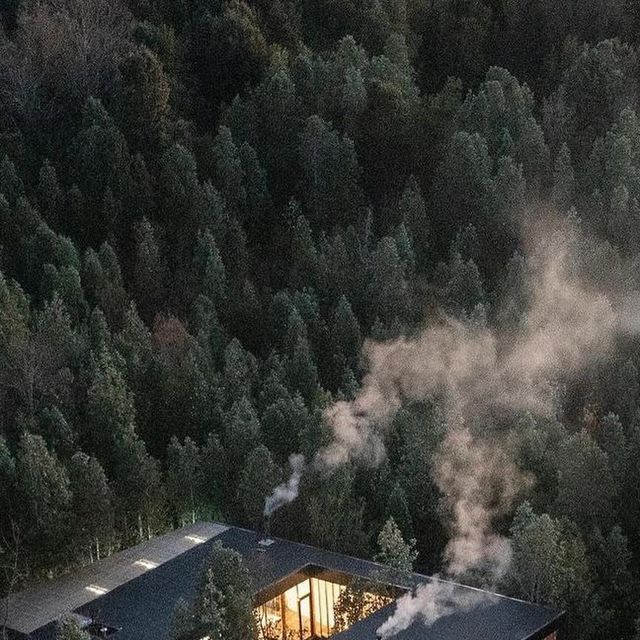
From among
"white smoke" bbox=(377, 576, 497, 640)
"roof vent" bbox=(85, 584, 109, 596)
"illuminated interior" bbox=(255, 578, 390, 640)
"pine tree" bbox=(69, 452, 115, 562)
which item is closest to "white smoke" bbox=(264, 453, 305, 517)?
"illuminated interior" bbox=(255, 578, 390, 640)

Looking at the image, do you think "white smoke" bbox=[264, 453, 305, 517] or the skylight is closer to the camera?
the skylight

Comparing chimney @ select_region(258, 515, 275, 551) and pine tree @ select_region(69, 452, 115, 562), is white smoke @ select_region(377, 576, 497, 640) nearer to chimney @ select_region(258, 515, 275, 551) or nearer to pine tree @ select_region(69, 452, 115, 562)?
chimney @ select_region(258, 515, 275, 551)

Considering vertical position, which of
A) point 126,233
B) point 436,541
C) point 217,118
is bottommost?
point 436,541

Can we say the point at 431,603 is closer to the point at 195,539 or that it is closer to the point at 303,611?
the point at 303,611

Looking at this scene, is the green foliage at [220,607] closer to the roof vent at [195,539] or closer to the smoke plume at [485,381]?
the smoke plume at [485,381]

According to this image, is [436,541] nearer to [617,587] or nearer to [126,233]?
[617,587]

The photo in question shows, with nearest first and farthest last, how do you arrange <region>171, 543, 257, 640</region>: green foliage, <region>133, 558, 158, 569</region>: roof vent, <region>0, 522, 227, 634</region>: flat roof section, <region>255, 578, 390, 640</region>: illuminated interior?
1. <region>171, 543, 257, 640</region>: green foliage
2. <region>0, 522, 227, 634</region>: flat roof section
3. <region>255, 578, 390, 640</region>: illuminated interior
4. <region>133, 558, 158, 569</region>: roof vent

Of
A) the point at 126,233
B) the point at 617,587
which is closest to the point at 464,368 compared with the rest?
the point at 617,587
